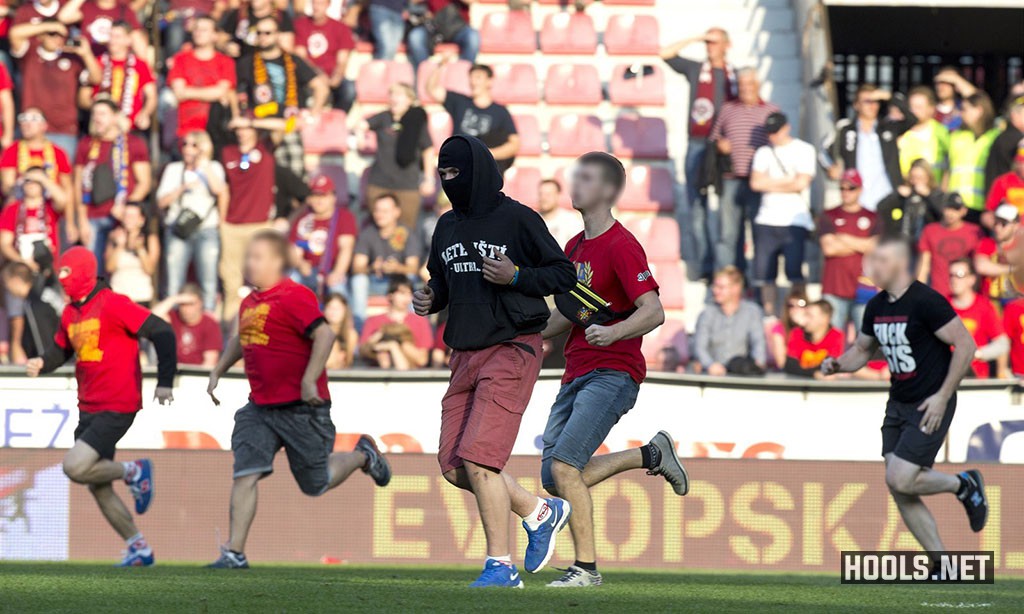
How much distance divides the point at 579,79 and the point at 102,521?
7.78 m

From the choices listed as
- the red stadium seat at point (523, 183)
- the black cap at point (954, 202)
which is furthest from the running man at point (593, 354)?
the red stadium seat at point (523, 183)

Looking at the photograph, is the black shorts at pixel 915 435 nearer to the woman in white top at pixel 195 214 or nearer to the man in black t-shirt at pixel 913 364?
the man in black t-shirt at pixel 913 364

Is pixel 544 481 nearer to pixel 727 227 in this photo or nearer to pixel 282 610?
pixel 282 610

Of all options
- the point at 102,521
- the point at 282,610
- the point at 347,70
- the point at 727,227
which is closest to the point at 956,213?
the point at 727,227

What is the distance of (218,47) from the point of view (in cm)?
1694

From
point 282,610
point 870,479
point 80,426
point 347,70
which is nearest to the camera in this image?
point 282,610

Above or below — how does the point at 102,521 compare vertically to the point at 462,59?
below

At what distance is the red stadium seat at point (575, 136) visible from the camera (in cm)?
1775

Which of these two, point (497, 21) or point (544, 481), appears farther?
point (497, 21)

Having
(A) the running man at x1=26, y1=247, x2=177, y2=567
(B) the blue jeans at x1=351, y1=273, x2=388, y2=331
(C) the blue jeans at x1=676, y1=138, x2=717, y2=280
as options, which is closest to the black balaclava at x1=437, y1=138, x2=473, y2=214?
(A) the running man at x1=26, y1=247, x2=177, y2=567

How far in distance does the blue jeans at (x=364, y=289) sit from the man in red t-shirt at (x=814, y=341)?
3579 mm

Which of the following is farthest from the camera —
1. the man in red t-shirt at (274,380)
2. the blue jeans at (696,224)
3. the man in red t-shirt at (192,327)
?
the blue jeans at (696,224)

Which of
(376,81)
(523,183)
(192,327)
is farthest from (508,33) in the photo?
(192,327)

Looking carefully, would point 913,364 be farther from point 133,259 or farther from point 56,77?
point 56,77
